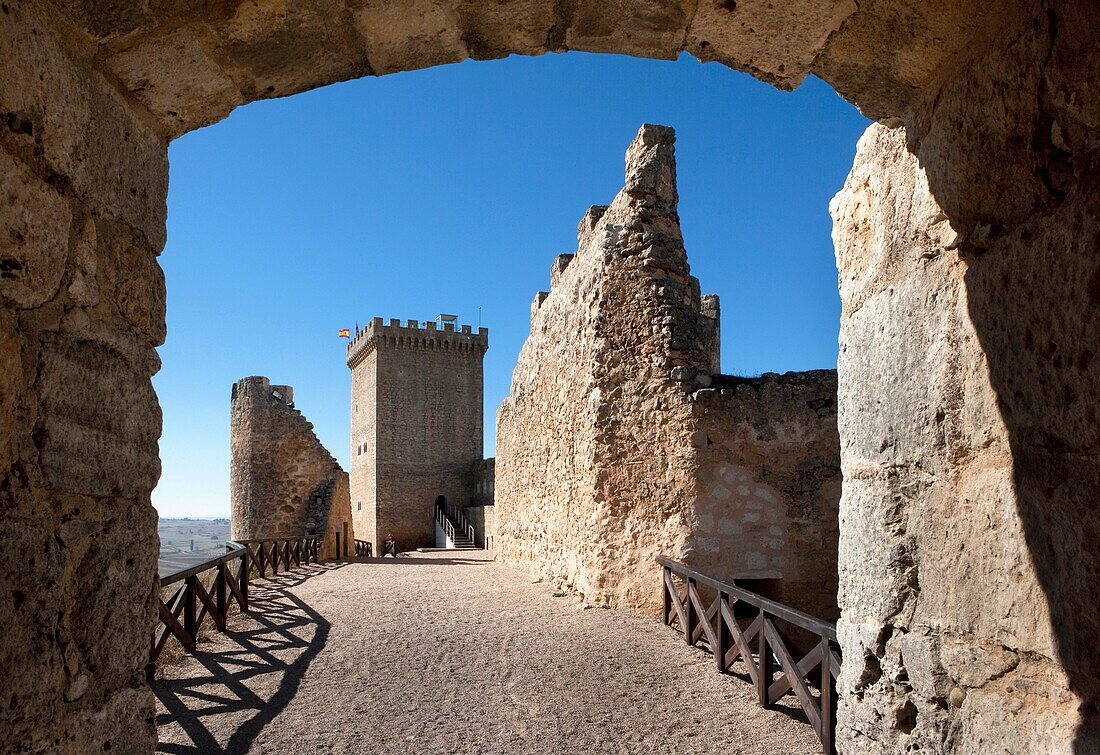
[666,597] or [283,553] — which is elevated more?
[666,597]

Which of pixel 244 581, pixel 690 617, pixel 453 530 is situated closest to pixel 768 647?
pixel 690 617

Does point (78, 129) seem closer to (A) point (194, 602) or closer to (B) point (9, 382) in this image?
(B) point (9, 382)

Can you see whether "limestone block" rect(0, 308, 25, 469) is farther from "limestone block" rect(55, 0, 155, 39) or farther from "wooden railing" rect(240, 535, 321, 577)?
"wooden railing" rect(240, 535, 321, 577)

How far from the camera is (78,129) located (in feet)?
5.48

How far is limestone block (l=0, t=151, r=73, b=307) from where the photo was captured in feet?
4.72

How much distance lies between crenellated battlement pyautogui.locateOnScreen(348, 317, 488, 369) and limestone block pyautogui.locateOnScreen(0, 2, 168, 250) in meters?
26.8

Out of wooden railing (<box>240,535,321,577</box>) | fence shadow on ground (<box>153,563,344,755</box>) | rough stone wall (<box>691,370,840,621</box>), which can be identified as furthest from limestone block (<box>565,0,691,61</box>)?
wooden railing (<box>240,535,321,577</box>)

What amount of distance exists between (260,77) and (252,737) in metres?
3.53

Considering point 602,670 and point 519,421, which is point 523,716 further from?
point 519,421

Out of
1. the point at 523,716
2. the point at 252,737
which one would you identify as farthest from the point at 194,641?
the point at 523,716

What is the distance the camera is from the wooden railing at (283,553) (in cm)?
1061

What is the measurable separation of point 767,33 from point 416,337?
90.4 feet

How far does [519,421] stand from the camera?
513 inches

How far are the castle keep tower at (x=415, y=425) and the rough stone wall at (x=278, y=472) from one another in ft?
35.2
